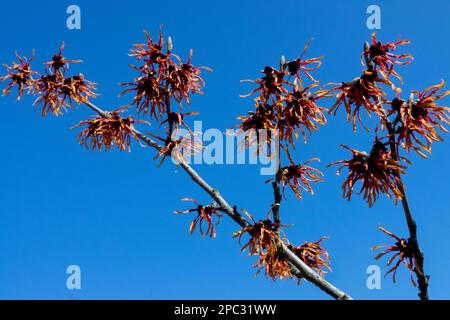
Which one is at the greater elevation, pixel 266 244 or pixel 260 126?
pixel 260 126

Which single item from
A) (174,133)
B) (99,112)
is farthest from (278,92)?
(99,112)

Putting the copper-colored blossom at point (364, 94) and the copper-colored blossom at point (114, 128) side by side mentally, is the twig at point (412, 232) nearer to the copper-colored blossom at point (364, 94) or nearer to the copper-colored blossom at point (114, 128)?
the copper-colored blossom at point (364, 94)

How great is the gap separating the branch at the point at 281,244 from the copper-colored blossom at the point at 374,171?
110cm

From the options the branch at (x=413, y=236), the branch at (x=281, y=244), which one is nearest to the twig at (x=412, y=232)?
the branch at (x=413, y=236)

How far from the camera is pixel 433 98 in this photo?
5.09m

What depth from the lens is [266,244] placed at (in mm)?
6059

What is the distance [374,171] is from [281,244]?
4.93 ft

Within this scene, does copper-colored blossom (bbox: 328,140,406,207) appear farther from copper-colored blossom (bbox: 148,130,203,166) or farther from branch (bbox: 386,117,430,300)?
copper-colored blossom (bbox: 148,130,203,166)

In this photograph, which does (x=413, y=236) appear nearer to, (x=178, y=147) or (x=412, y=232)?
(x=412, y=232)

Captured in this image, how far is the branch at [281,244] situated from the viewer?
5824 millimetres

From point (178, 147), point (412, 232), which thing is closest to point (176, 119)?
point (178, 147)

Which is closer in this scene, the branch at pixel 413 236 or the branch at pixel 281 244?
the branch at pixel 413 236
